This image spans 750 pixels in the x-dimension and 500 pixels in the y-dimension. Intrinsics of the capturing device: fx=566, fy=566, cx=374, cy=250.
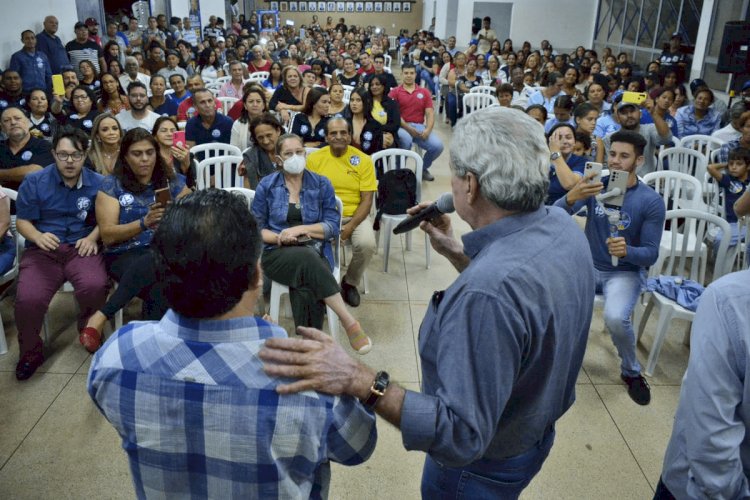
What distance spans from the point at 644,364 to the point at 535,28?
13531 millimetres

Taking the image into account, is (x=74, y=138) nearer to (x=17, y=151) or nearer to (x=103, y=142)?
(x=103, y=142)

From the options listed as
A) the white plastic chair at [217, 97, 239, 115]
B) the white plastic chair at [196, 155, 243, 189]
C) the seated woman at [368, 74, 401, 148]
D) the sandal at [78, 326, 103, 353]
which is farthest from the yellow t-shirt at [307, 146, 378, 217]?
the white plastic chair at [217, 97, 239, 115]

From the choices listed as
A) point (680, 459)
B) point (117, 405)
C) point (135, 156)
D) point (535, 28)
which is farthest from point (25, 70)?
point (535, 28)

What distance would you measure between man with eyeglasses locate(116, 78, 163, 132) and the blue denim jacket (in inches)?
80.2

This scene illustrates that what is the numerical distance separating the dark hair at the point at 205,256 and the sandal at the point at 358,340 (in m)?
2.09

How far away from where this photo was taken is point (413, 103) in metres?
6.28

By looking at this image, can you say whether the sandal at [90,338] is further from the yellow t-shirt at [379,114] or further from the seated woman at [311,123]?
the yellow t-shirt at [379,114]

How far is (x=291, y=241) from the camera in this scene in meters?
3.06

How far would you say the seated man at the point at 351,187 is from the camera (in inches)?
142

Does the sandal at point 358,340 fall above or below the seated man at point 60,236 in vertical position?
below

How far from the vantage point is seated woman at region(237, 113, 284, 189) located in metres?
3.78

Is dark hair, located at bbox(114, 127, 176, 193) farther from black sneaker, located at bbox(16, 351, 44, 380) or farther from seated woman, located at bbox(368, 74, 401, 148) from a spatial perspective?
seated woman, located at bbox(368, 74, 401, 148)

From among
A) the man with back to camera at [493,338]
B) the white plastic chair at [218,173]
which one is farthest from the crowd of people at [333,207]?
the white plastic chair at [218,173]

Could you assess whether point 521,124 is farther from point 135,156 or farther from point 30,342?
point 30,342
